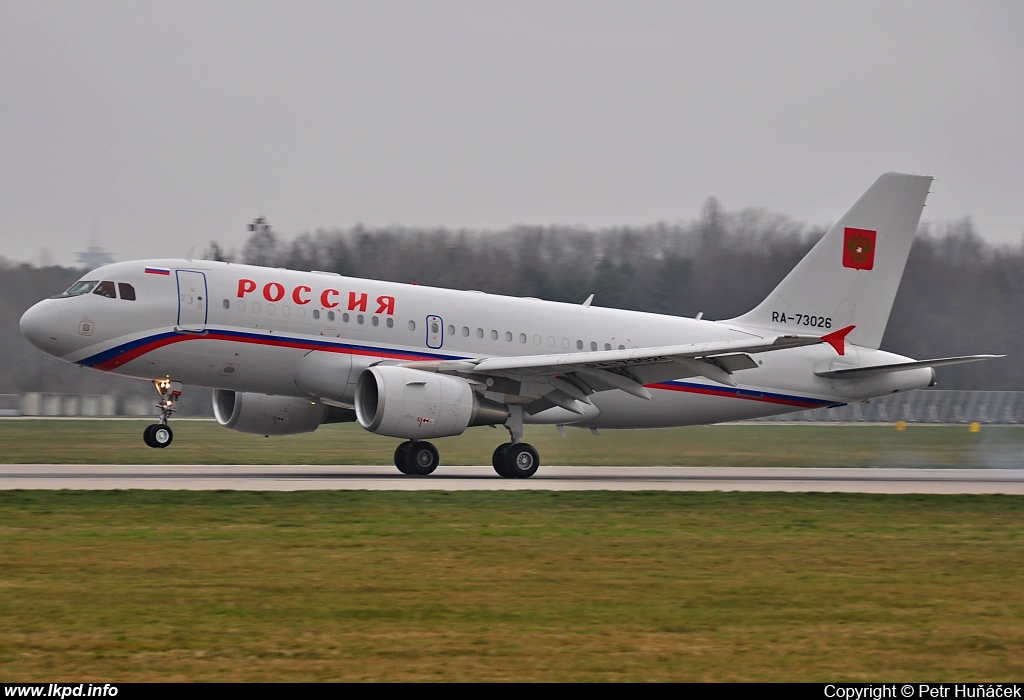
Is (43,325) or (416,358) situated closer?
(43,325)

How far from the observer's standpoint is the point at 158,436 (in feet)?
79.2

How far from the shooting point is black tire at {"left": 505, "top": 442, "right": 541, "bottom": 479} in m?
24.9

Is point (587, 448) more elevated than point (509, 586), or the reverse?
point (587, 448)

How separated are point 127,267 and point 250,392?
3493 mm

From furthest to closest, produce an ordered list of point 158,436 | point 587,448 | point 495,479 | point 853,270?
point 853,270 → point 587,448 → point 495,479 → point 158,436

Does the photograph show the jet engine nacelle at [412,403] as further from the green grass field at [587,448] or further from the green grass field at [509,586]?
the green grass field at [587,448]

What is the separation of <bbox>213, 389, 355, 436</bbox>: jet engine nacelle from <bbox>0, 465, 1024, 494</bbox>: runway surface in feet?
3.17

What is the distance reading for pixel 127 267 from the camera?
23.7 metres

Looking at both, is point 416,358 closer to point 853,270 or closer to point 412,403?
point 412,403

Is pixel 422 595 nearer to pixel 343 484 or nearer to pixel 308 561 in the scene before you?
pixel 308 561

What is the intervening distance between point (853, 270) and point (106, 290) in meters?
17.3

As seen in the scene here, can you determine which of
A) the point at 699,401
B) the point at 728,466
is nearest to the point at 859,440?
the point at 728,466

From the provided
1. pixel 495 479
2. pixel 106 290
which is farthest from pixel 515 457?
pixel 106 290

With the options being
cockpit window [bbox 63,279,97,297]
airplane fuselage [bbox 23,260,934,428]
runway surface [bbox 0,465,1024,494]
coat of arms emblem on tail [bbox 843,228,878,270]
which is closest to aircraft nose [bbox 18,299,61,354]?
airplane fuselage [bbox 23,260,934,428]
